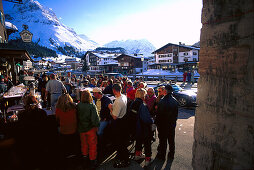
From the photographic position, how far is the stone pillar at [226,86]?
1.25 meters

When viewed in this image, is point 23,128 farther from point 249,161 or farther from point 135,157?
point 249,161

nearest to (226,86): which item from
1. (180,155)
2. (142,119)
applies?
(142,119)

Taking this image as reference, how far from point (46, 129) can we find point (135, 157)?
93.7 inches

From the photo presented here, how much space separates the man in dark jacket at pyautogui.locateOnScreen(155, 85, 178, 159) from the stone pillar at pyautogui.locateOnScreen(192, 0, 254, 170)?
1.87m

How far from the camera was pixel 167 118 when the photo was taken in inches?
142

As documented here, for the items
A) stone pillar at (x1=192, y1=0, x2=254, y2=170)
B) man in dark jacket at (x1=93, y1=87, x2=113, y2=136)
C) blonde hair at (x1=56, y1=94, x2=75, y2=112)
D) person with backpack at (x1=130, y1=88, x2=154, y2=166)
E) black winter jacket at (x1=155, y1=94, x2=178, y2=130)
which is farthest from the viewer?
man in dark jacket at (x1=93, y1=87, x2=113, y2=136)

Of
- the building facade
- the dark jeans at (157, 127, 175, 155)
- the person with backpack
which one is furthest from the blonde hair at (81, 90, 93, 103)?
the building facade

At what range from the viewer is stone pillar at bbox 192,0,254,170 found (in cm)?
125

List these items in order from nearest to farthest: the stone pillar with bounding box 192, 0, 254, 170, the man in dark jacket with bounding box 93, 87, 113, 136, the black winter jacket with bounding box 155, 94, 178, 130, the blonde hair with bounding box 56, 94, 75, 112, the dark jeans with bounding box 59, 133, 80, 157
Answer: the stone pillar with bounding box 192, 0, 254, 170 → the blonde hair with bounding box 56, 94, 75, 112 → the black winter jacket with bounding box 155, 94, 178, 130 → the man in dark jacket with bounding box 93, 87, 113, 136 → the dark jeans with bounding box 59, 133, 80, 157

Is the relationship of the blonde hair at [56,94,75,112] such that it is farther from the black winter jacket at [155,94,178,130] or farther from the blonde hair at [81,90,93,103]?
the black winter jacket at [155,94,178,130]

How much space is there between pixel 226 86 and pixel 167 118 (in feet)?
7.75

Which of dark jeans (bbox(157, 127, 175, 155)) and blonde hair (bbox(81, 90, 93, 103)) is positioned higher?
blonde hair (bbox(81, 90, 93, 103))

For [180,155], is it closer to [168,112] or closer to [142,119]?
[168,112]

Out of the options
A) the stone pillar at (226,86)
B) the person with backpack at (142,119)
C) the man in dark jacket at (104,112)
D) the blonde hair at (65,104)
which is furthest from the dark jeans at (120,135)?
the stone pillar at (226,86)
